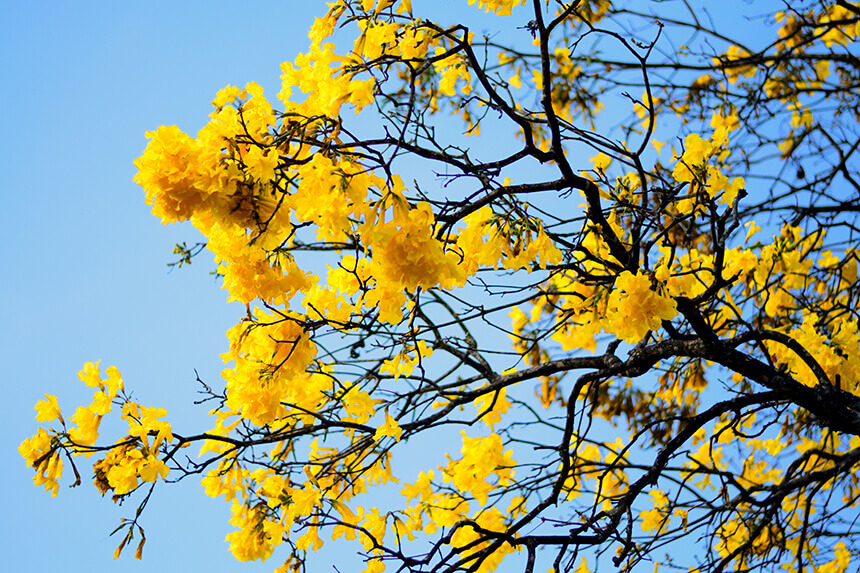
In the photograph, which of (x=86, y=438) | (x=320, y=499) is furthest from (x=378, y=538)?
(x=86, y=438)

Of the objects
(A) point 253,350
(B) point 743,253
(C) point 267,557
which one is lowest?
(C) point 267,557

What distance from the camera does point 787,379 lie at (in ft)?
8.52

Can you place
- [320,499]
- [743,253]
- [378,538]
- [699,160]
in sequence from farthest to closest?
[743,253] → [378,538] → [320,499] → [699,160]

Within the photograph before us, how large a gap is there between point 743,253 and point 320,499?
2132mm

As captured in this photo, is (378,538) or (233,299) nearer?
(233,299)

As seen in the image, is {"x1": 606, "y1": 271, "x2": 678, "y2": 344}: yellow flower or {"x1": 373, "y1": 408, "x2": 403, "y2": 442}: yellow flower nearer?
{"x1": 606, "y1": 271, "x2": 678, "y2": 344}: yellow flower

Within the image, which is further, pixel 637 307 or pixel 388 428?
pixel 388 428

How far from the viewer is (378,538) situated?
8.83 feet

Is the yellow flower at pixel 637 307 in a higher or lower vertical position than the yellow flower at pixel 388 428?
lower

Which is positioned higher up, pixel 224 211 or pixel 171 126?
pixel 171 126

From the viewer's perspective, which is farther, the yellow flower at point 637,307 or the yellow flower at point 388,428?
the yellow flower at point 388,428

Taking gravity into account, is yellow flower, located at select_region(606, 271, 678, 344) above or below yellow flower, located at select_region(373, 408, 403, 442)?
below

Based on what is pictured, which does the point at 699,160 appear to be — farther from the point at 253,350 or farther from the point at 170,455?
the point at 170,455

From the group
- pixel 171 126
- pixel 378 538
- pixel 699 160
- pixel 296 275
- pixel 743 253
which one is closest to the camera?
pixel 171 126
